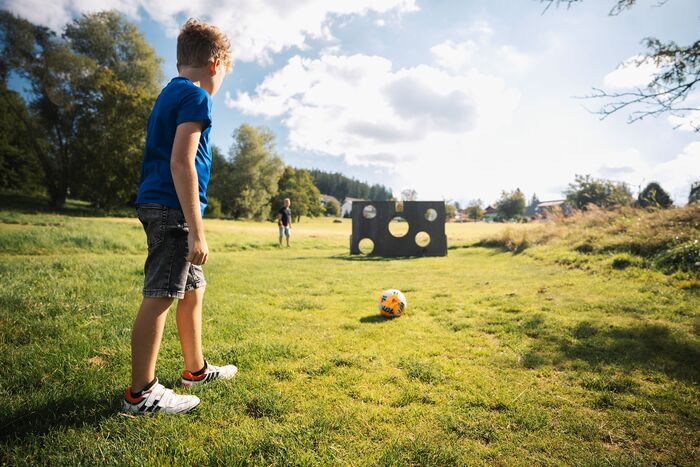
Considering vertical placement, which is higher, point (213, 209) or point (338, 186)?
point (338, 186)

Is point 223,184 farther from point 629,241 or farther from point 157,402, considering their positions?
point 157,402

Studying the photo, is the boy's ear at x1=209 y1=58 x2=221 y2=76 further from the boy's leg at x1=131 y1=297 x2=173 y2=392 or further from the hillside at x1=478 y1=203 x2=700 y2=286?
the hillside at x1=478 y1=203 x2=700 y2=286

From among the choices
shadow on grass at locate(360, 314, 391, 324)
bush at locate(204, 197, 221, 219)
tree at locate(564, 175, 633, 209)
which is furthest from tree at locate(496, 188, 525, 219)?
shadow on grass at locate(360, 314, 391, 324)

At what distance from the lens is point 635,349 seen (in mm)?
3646

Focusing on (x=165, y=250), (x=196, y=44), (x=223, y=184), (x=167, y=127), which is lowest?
(x=165, y=250)

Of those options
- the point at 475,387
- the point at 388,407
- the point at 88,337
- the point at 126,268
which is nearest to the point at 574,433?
the point at 475,387

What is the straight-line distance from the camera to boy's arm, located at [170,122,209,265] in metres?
2.06

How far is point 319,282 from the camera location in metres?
7.89

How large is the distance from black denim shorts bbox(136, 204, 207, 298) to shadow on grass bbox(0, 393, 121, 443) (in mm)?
914

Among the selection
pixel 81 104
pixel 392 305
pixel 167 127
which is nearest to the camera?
pixel 167 127

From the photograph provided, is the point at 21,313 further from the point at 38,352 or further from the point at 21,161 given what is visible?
the point at 21,161

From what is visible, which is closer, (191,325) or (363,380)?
(191,325)

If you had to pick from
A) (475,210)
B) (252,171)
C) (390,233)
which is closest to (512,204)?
(475,210)

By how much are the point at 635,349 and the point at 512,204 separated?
300 ft
